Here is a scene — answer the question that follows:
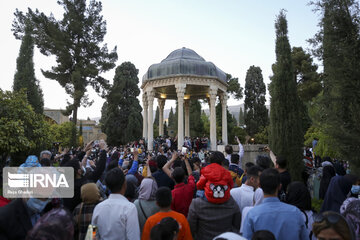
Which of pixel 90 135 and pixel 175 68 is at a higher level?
pixel 175 68

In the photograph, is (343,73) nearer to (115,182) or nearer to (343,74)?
(343,74)

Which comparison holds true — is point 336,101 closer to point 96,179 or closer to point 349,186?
point 349,186

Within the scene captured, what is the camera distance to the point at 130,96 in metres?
35.3

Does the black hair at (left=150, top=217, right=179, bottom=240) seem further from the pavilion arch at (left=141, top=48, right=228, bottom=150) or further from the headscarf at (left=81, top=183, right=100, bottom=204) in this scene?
the pavilion arch at (left=141, top=48, right=228, bottom=150)

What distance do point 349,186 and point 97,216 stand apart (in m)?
4.19

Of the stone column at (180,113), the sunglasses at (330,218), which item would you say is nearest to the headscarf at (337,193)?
the sunglasses at (330,218)

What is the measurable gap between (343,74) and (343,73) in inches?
0.9

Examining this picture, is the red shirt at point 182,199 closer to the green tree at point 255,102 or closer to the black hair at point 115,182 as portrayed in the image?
the black hair at point 115,182

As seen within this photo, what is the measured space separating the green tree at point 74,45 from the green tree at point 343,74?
67.8ft

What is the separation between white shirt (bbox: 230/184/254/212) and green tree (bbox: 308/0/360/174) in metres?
2.79

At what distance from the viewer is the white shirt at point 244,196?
3675 mm

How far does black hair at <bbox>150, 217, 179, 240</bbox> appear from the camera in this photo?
2.32 m

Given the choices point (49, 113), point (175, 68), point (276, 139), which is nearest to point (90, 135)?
point (49, 113)

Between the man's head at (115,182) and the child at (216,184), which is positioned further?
the child at (216,184)
